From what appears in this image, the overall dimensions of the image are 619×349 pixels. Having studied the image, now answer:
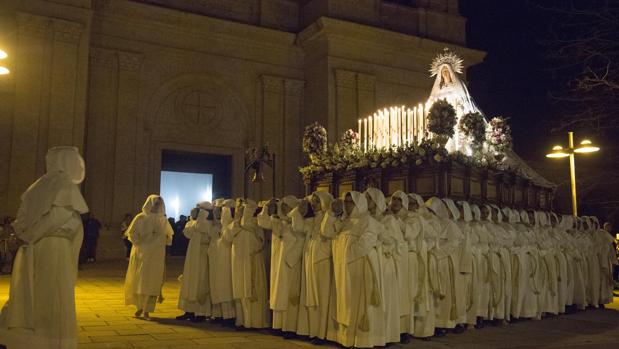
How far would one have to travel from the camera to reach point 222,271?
925cm

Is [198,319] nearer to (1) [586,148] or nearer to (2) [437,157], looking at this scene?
(2) [437,157]

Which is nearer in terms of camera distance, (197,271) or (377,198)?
(377,198)

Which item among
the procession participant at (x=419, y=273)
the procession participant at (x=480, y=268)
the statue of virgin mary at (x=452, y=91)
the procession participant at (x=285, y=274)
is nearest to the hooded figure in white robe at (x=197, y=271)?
the procession participant at (x=285, y=274)

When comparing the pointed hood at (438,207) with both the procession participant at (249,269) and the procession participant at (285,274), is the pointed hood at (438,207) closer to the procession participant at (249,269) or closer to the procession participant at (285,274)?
the procession participant at (285,274)

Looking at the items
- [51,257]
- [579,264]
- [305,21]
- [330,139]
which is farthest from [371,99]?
[51,257]

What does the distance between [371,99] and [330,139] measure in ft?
8.55

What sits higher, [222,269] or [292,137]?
[292,137]

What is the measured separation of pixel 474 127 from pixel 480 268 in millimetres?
3379

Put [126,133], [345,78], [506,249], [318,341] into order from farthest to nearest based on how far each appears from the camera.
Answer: [345,78], [126,133], [506,249], [318,341]

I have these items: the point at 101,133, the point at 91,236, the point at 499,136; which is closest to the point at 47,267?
the point at 499,136

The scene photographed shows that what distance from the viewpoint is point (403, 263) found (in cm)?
819

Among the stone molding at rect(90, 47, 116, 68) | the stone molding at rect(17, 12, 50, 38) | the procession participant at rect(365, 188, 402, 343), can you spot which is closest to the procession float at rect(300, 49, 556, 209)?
the procession participant at rect(365, 188, 402, 343)

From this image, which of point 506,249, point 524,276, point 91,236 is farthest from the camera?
point 91,236

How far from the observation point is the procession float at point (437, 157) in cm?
1147
